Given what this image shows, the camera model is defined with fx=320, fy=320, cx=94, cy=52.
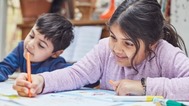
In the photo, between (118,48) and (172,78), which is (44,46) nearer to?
(118,48)

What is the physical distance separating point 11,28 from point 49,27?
2176 millimetres

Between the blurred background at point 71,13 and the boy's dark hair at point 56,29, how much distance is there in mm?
583

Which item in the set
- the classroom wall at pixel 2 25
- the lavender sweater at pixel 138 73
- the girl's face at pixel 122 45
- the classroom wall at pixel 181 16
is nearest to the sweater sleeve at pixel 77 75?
the lavender sweater at pixel 138 73

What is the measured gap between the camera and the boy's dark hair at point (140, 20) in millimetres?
799

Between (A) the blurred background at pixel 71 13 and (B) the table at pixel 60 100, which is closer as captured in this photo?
(B) the table at pixel 60 100

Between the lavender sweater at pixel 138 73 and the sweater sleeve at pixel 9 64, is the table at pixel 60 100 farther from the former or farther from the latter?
the sweater sleeve at pixel 9 64

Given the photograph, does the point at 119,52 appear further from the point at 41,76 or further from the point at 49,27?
the point at 49,27

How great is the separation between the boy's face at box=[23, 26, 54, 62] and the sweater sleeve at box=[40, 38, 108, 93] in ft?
0.69

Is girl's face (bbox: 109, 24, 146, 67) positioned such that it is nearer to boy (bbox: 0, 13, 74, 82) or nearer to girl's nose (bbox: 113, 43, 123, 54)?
girl's nose (bbox: 113, 43, 123, 54)

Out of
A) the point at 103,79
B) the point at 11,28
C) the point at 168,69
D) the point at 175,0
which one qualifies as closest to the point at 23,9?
the point at 11,28

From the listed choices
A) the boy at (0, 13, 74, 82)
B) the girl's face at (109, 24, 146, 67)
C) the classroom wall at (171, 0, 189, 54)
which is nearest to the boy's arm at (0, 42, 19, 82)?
the boy at (0, 13, 74, 82)

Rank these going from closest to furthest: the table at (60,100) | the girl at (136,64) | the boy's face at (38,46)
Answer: the table at (60,100) < the girl at (136,64) < the boy's face at (38,46)

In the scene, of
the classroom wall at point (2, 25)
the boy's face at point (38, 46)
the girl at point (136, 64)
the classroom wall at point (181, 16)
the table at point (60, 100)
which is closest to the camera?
the table at point (60, 100)

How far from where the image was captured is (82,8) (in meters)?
2.96
